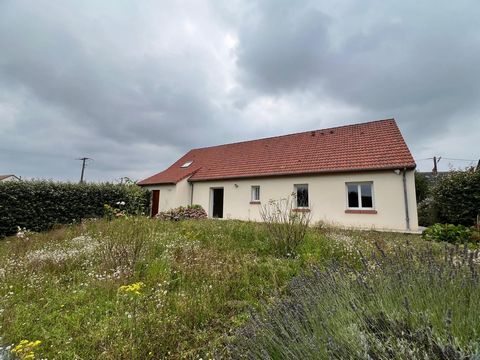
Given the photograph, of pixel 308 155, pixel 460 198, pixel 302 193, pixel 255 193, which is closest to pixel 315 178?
pixel 302 193

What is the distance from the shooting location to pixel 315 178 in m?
13.3

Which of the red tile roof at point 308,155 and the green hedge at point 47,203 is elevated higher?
the red tile roof at point 308,155

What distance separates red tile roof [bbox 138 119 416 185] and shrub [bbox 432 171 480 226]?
2.95 metres

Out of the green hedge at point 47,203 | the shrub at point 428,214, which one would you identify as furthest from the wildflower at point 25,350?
the shrub at point 428,214

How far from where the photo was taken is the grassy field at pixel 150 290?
2.56 meters

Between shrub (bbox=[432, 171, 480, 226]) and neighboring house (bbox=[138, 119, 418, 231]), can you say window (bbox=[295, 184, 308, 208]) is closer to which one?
neighboring house (bbox=[138, 119, 418, 231])

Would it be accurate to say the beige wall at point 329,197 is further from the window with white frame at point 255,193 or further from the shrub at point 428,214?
the shrub at point 428,214

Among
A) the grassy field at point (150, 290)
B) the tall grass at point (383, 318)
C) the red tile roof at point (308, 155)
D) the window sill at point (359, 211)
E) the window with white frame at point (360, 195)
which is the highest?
Result: the red tile roof at point (308, 155)

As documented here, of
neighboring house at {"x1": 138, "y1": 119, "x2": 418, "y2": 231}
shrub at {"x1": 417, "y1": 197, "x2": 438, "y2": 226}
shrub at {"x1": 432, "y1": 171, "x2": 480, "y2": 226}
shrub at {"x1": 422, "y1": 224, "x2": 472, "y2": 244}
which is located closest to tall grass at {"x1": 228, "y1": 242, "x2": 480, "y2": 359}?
shrub at {"x1": 422, "y1": 224, "x2": 472, "y2": 244}

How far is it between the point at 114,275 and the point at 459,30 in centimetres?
1104

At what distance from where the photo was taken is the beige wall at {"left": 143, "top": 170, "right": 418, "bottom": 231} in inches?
432

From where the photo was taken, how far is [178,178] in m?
17.8

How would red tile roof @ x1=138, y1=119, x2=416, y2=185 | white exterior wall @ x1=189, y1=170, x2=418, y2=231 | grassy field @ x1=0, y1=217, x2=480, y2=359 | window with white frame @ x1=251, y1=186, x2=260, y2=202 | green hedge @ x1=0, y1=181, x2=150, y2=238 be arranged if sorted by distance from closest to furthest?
grassy field @ x1=0, y1=217, x2=480, y2=359, green hedge @ x1=0, y1=181, x2=150, y2=238, white exterior wall @ x1=189, y1=170, x2=418, y2=231, red tile roof @ x1=138, y1=119, x2=416, y2=185, window with white frame @ x1=251, y1=186, x2=260, y2=202

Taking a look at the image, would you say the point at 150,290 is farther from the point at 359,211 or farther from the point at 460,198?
the point at 460,198
